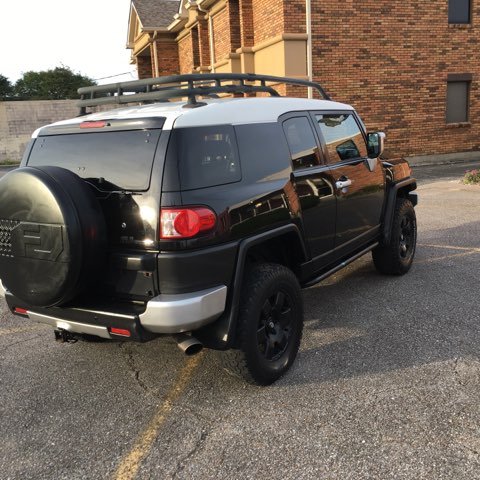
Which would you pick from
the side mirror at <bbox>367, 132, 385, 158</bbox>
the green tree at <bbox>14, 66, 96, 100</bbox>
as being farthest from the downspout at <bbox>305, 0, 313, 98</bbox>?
the green tree at <bbox>14, 66, 96, 100</bbox>

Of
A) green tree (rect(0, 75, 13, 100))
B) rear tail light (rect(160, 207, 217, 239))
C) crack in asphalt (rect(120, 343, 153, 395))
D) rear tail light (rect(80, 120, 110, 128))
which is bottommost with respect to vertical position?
crack in asphalt (rect(120, 343, 153, 395))

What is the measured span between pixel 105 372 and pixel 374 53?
13900mm

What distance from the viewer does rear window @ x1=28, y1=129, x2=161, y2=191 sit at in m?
3.00

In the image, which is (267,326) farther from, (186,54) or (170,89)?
(186,54)

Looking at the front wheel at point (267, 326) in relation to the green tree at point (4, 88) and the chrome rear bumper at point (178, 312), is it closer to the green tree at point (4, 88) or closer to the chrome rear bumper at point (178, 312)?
the chrome rear bumper at point (178, 312)

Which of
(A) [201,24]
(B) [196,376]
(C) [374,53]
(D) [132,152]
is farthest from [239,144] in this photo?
(A) [201,24]

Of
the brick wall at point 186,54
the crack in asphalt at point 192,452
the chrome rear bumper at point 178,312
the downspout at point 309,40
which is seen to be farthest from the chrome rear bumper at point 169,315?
the brick wall at point 186,54

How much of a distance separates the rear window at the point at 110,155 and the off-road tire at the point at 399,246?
3.22 meters

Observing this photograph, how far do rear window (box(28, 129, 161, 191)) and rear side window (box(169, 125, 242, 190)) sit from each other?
0.16 meters

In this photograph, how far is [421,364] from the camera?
11.9ft

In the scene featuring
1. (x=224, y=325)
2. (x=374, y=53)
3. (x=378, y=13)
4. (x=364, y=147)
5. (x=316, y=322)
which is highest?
(x=378, y=13)

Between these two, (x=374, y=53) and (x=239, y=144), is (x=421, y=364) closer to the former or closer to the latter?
(x=239, y=144)

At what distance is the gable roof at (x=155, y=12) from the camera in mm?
23812

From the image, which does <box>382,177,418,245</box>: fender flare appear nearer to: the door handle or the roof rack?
→ the door handle
